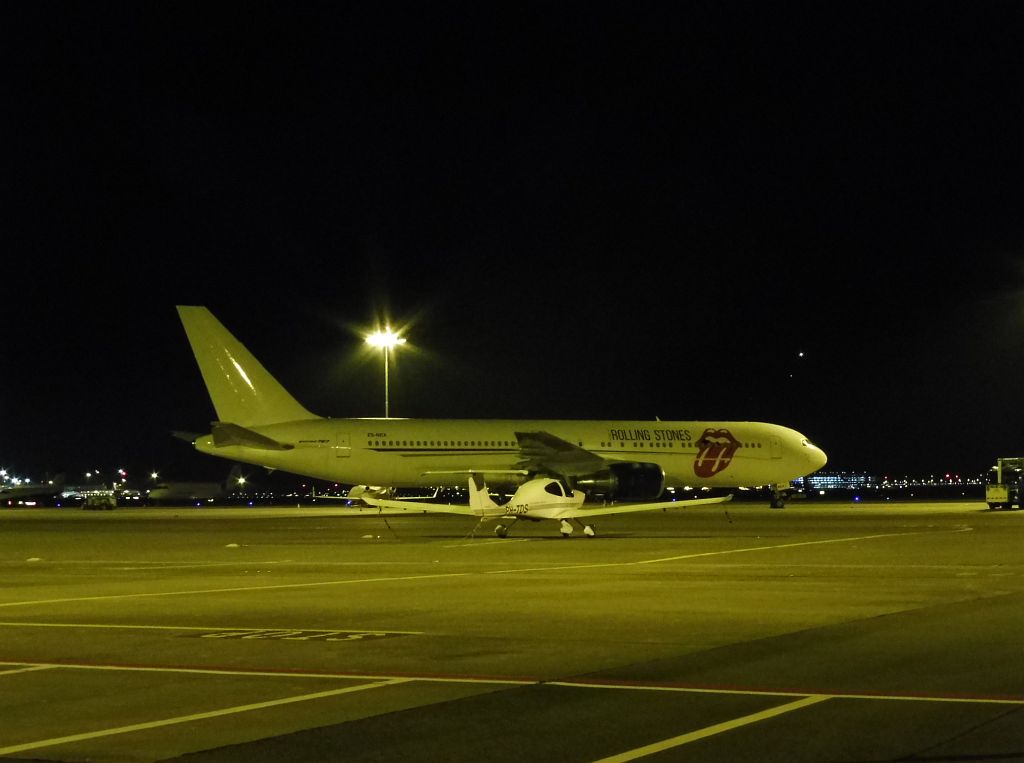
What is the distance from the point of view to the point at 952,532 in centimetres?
4159

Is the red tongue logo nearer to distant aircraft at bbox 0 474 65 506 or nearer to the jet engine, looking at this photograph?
A: the jet engine

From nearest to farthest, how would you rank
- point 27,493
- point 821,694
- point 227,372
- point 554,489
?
point 821,694 < point 554,489 < point 227,372 < point 27,493

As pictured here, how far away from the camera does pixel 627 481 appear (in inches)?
2454

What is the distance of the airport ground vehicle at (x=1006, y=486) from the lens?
65137mm

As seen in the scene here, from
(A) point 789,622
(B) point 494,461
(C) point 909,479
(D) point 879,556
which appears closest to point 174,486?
(B) point 494,461

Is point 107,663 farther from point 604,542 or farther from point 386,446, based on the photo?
point 386,446

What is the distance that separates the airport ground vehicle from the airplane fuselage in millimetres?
8863

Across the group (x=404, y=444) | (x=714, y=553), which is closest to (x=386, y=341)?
(x=404, y=444)

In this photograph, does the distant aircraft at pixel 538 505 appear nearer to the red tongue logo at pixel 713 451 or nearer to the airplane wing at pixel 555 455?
the airplane wing at pixel 555 455

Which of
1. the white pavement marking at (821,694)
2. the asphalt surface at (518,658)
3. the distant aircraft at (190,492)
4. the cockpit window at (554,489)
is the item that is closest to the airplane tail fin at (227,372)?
the cockpit window at (554,489)

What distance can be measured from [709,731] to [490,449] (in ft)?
177

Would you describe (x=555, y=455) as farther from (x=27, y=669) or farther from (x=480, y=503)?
(x=27, y=669)

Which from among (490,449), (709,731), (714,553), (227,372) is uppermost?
(227,372)

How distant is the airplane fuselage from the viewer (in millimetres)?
60719
